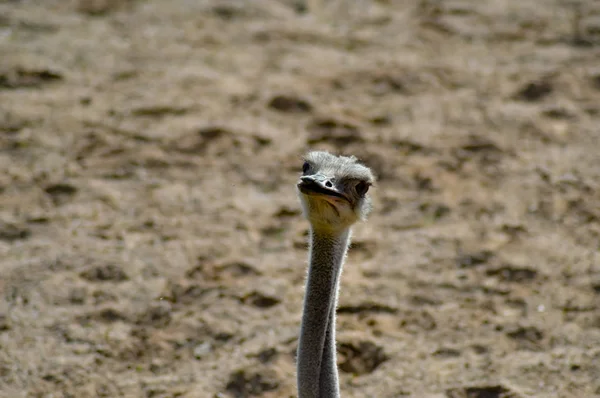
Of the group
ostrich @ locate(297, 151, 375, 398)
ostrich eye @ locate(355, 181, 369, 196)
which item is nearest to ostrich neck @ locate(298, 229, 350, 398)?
ostrich @ locate(297, 151, 375, 398)

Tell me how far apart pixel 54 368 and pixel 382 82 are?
3.22m

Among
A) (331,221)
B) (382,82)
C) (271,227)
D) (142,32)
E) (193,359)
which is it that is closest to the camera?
(331,221)

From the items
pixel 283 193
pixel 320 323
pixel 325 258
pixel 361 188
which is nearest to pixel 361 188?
pixel 361 188

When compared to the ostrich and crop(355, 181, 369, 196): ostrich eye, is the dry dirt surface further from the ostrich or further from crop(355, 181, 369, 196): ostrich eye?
crop(355, 181, 369, 196): ostrich eye

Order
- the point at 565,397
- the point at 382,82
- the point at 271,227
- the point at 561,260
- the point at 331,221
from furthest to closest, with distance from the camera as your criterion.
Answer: the point at 382,82, the point at 271,227, the point at 561,260, the point at 565,397, the point at 331,221

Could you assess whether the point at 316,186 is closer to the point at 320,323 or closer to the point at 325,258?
the point at 325,258

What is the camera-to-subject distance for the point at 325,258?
3.28 meters

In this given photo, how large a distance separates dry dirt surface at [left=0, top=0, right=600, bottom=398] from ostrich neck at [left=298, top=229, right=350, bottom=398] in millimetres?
670

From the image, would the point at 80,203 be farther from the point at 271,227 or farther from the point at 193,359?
the point at 193,359

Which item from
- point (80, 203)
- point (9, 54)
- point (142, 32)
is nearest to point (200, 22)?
point (142, 32)

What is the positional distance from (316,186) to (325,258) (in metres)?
0.37

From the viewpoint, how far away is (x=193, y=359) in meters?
4.09

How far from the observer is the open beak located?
2988 mm

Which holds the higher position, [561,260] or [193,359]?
[561,260]
